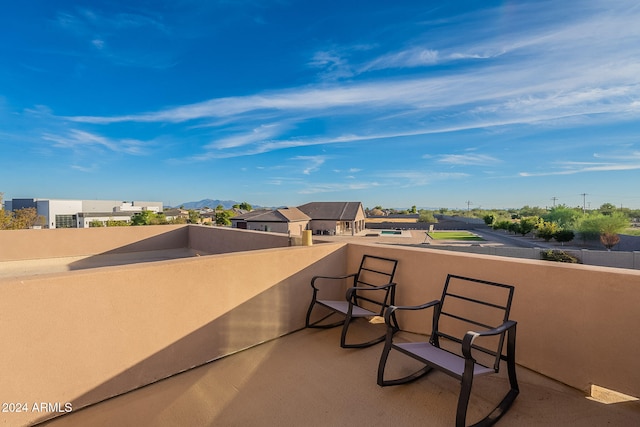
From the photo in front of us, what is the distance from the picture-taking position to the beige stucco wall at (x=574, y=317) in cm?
185

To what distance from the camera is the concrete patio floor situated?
5.78ft

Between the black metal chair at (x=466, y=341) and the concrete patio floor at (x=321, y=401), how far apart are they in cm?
13

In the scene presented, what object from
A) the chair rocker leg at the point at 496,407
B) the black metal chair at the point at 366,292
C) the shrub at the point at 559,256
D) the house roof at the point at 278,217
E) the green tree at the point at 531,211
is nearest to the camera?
the chair rocker leg at the point at 496,407

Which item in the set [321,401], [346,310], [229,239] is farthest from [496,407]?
[229,239]

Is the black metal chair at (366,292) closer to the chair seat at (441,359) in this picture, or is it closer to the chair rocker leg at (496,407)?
the chair seat at (441,359)

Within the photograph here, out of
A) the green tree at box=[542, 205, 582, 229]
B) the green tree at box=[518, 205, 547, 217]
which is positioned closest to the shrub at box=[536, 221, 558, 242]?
the green tree at box=[542, 205, 582, 229]

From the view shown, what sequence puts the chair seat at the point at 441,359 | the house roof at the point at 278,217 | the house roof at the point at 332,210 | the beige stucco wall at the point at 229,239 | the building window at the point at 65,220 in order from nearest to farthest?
the chair seat at the point at 441,359 < the beige stucco wall at the point at 229,239 < the house roof at the point at 278,217 < the house roof at the point at 332,210 < the building window at the point at 65,220

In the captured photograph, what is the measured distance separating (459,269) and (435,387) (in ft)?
3.47

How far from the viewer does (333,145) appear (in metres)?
33.6

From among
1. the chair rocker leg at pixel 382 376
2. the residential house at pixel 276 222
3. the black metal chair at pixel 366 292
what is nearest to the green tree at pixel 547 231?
the residential house at pixel 276 222

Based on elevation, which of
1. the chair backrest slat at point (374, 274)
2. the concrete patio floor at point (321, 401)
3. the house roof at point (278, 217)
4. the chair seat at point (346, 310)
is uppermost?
the house roof at point (278, 217)

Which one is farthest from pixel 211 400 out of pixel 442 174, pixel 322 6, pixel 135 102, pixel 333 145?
pixel 442 174

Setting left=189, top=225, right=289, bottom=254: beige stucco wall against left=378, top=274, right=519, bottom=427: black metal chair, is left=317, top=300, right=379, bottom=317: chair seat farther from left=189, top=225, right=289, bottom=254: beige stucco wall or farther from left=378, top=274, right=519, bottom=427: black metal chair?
left=189, top=225, right=289, bottom=254: beige stucco wall

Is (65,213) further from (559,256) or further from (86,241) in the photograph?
(559,256)
